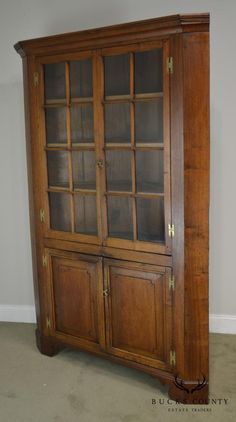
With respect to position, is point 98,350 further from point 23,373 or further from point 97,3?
point 97,3

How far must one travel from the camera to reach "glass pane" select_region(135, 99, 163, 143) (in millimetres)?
2268

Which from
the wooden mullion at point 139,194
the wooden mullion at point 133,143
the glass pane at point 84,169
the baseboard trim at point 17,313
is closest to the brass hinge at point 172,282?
the wooden mullion at point 133,143

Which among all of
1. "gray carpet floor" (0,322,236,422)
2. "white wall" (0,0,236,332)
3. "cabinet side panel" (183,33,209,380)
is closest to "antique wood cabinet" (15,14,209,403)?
"cabinet side panel" (183,33,209,380)

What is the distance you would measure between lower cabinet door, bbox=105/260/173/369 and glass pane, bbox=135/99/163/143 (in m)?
0.65

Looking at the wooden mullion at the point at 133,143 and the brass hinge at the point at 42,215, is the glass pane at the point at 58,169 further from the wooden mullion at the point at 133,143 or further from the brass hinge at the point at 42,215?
the wooden mullion at the point at 133,143

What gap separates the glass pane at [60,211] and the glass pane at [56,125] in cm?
31

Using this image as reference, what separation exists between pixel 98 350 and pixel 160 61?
160 centimetres

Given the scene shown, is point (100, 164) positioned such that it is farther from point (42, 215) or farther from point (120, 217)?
point (42, 215)

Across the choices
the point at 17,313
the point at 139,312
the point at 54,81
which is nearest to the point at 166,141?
the point at 54,81

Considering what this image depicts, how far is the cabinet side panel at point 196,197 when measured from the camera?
6.99 feet

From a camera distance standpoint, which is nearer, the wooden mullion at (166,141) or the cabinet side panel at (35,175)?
the wooden mullion at (166,141)

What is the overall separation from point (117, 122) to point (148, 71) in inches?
12.0

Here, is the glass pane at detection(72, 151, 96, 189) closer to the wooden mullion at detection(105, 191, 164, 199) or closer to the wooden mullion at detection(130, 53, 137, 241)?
the wooden mullion at detection(105, 191, 164, 199)

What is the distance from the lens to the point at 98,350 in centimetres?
269
